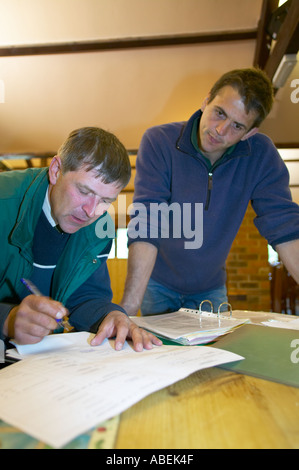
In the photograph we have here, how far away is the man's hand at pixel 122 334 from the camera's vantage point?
731 millimetres

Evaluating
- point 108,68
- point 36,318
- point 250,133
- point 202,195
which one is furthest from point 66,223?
point 108,68

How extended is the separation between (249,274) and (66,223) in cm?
365

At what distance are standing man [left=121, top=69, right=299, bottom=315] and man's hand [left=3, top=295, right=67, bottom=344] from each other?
564 millimetres

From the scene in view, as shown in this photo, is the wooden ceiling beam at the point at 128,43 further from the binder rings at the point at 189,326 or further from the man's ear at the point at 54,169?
the binder rings at the point at 189,326

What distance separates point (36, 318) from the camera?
2.27 feet

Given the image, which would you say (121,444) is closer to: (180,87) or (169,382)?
(169,382)

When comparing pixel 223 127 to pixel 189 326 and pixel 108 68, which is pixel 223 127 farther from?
pixel 108 68

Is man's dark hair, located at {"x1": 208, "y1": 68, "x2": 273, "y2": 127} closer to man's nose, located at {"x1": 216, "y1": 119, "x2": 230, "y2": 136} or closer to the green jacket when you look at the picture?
man's nose, located at {"x1": 216, "y1": 119, "x2": 230, "y2": 136}

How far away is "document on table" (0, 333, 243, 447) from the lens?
1.35ft

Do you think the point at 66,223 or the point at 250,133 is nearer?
the point at 66,223

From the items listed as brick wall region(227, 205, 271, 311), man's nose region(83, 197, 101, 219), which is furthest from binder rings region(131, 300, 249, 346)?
brick wall region(227, 205, 271, 311)

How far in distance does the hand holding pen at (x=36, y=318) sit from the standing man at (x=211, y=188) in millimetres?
564

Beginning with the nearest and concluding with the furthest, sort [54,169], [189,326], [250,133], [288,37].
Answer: [189,326]
[54,169]
[250,133]
[288,37]
